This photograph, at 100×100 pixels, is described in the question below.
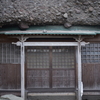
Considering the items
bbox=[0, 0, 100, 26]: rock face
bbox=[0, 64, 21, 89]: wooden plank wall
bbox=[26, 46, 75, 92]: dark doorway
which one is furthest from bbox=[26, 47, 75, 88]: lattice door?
bbox=[0, 0, 100, 26]: rock face

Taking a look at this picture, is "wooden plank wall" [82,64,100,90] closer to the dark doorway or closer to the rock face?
the dark doorway

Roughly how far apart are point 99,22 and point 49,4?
3057mm

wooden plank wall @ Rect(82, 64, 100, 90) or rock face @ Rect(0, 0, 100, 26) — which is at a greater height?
rock face @ Rect(0, 0, 100, 26)

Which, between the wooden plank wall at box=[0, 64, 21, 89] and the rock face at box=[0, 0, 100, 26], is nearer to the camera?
the rock face at box=[0, 0, 100, 26]

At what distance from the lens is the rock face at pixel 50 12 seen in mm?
8664

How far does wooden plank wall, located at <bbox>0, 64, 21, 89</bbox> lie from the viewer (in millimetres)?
9336

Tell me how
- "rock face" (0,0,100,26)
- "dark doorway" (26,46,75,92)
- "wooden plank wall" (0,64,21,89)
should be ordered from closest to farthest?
1. "rock face" (0,0,100,26)
2. "wooden plank wall" (0,64,21,89)
3. "dark doorway" (26,46,75,92)

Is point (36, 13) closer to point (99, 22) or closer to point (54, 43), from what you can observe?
point (54, 43)

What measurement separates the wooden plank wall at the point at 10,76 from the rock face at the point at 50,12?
2.57 meters

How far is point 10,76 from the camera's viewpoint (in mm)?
9336

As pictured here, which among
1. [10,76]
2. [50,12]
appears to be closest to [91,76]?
[50,12]

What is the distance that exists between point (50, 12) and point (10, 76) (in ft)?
14.6

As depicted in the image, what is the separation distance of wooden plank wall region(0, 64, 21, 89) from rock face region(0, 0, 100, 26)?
A: 2.57 m

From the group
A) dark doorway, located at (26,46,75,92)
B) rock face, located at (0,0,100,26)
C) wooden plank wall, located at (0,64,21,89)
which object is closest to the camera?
rock face, located at (0,0,100,26)
